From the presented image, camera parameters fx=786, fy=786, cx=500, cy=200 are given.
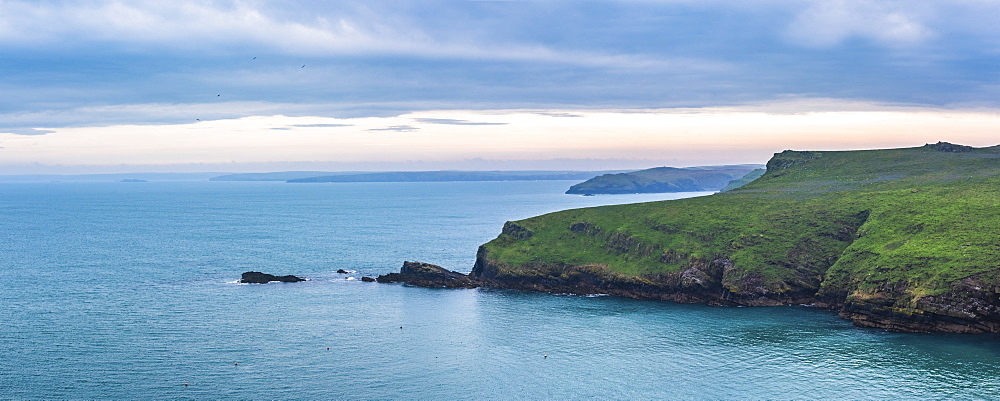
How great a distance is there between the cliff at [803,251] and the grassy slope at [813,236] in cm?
26

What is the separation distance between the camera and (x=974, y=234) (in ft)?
428

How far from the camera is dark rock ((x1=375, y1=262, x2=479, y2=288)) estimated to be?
16050 centimetres

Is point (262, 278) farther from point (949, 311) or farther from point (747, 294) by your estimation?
point (949, 311)

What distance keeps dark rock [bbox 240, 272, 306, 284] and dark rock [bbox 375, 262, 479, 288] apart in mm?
17665

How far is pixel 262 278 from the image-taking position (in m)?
163

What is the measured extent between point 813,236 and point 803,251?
765 cm

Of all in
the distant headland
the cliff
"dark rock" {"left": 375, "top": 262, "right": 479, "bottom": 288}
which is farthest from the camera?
"dark rock" {"left": 375, "top": 262, "right": 479, "bottom": 288}

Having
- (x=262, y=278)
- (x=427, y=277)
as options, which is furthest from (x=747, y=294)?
(x=262, y=278)

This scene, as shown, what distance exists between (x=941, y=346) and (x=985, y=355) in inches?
231

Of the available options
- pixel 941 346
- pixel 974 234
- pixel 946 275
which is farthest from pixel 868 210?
pixel 941 346

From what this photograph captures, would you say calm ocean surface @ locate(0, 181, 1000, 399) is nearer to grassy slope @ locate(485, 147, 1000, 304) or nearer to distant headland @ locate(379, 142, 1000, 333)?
distant headland @ locate(379, 142, 1000, 333)

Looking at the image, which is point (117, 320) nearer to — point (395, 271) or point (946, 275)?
point (395, 271)

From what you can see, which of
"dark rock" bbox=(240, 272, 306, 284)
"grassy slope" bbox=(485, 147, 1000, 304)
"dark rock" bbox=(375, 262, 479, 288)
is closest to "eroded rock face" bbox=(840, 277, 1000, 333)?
"grassy slope" bbox=(485, 147, 1000, 304)

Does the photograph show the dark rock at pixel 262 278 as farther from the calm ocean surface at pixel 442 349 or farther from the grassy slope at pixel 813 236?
the grassy slope at pixel 813 236
